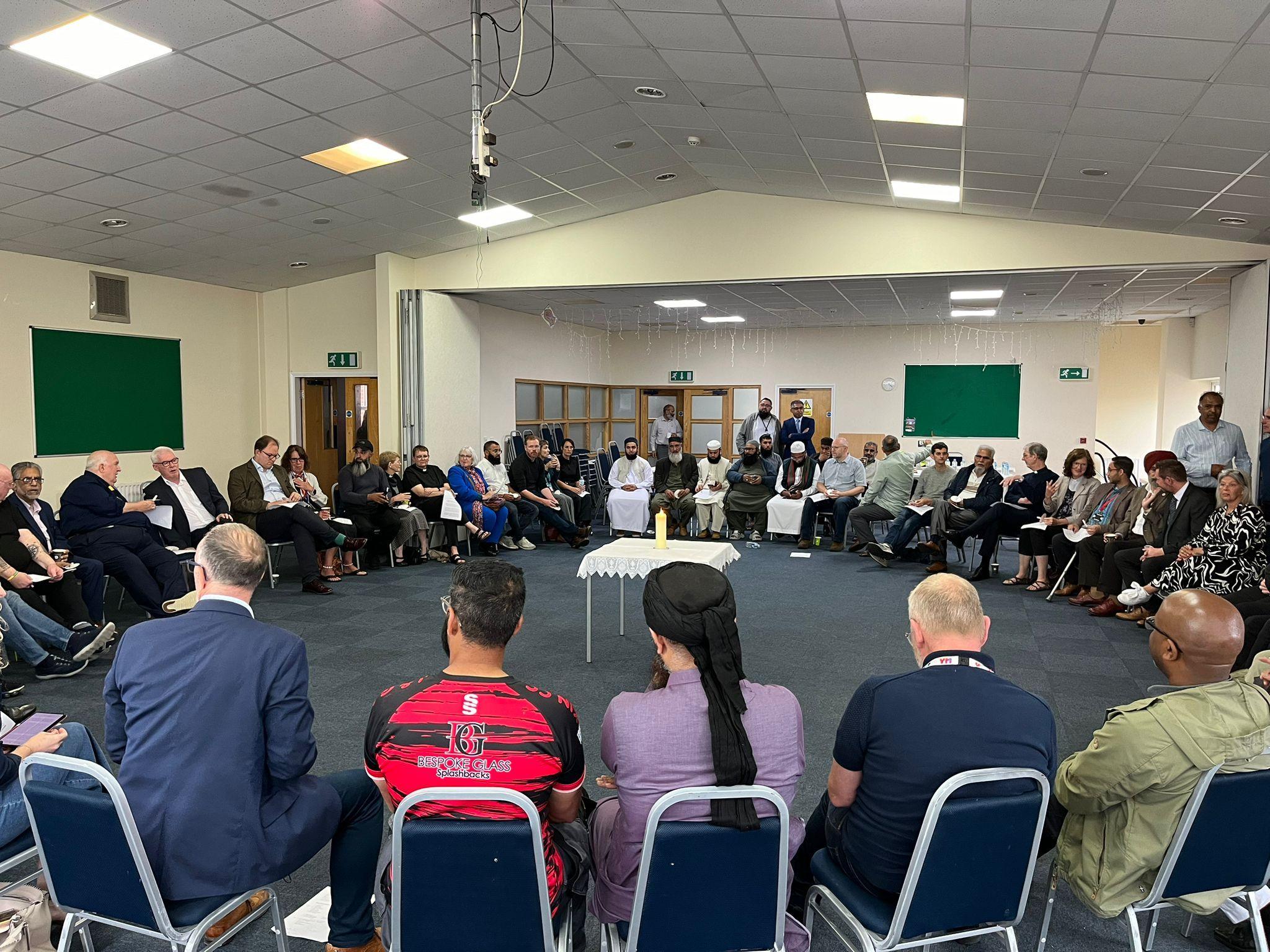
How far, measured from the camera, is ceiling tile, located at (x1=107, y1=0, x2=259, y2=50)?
4.07 metres

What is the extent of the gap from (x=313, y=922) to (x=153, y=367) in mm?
8276

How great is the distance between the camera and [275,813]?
1993mm

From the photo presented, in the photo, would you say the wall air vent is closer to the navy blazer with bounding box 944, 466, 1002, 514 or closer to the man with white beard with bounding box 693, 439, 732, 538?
the man with white beard with bounding box 693, 439, 732, 538

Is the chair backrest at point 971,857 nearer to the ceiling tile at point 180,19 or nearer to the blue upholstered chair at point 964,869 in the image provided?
the blue upholstered chair at point 964,869

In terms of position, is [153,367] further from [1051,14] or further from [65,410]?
[1051,14]

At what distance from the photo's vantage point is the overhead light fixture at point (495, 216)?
8602 millimetres

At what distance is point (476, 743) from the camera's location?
1.81m

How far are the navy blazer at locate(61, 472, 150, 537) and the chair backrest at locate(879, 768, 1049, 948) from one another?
5.80 metres

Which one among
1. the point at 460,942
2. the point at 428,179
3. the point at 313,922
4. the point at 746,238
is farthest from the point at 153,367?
the point at 460,942

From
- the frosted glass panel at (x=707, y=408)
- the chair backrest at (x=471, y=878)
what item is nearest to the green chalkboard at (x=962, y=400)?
the frosted glass panel at (x=707, y=408)

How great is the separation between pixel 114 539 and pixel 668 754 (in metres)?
5.36

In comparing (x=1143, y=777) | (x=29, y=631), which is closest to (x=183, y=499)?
(x=29, y=631)

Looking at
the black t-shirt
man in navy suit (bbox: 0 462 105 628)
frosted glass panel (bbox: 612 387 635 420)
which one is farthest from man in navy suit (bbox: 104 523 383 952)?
frosted glass panel (bbox: 612 387 635 420)

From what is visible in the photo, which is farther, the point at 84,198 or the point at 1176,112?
the point at 84,198
